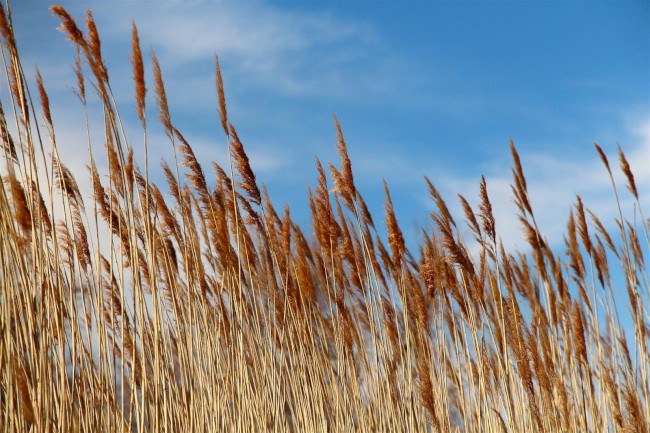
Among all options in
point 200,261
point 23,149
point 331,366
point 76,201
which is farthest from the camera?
point 331,366

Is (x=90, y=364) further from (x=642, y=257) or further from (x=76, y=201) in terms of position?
(x=642, y=257)

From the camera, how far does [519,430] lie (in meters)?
2.99

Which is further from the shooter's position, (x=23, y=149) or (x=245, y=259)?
(x=245, y=259)

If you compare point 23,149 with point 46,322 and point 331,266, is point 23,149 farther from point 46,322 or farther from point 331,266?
point 331,266

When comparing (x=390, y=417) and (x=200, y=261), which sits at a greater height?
(x=200, y=261)

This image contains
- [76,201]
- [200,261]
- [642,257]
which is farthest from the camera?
[642,257]

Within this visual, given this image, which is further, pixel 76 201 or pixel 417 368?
pixel 417 368

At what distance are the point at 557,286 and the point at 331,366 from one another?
107 cm

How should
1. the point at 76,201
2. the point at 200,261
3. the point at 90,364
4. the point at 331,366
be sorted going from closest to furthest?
the point at 90,364 < the point at 76,201 < the point at 200,261 < the point at 331,366

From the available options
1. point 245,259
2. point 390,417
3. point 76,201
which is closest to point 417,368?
point 390,417

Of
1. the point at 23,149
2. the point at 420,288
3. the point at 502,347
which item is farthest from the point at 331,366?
the point at 23,149

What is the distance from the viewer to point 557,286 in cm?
321

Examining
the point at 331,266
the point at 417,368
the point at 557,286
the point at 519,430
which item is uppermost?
the point at 331,266

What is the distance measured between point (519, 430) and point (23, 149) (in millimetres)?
2208
